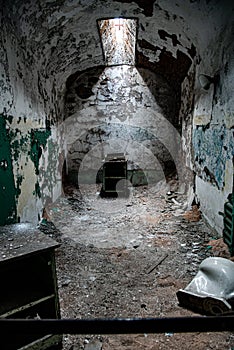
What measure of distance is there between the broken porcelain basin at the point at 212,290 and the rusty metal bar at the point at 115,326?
1373mm

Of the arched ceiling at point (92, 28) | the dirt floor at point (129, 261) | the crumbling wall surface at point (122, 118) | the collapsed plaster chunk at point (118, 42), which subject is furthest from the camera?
the crumbling wall surface at point (122, 118)

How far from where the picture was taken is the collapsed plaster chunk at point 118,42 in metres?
4.49

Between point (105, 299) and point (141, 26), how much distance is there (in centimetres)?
356

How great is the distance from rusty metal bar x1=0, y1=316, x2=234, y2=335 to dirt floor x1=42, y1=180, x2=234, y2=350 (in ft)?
4.24

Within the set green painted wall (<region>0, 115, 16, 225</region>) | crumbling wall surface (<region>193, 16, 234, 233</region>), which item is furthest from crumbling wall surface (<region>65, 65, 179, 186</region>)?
green painted wall (<region>0, 115, 16, 225</region>)

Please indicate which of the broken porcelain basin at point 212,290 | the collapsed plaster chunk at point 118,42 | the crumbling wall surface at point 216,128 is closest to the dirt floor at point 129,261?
the broken porcelain basin at point 212,290

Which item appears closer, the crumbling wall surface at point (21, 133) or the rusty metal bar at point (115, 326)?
the rusty metal bar at point (115, 326)

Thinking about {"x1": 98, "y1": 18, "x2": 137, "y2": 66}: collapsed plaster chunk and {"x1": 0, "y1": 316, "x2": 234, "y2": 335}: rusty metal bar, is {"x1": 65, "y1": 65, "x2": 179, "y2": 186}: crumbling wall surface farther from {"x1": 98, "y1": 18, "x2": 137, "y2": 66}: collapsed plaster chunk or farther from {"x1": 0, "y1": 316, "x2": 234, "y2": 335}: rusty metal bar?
{"x1": 0, "y1": 316, "x2": 234, "y2": 335}: rusty metal bar

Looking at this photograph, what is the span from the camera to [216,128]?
305cm

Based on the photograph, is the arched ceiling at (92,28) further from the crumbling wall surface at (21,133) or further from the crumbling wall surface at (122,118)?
the crumbling wall surface at (122,118)

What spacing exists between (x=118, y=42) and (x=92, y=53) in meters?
0.96

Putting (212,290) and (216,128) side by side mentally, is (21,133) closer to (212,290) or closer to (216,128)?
(216,128)

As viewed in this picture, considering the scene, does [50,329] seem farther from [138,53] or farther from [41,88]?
[138,53]

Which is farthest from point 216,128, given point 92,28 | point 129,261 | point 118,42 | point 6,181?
point 118,42
